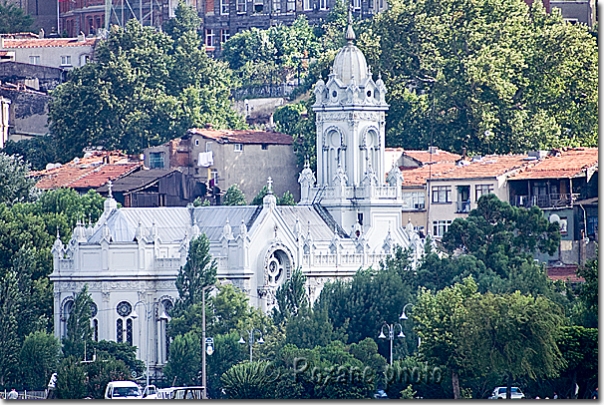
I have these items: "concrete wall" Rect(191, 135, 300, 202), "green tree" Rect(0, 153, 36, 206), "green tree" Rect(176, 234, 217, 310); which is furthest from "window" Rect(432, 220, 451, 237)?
"green tree" Rect(176, 234, 217, 310)

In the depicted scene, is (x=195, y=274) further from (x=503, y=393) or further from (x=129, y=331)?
(x=503, y=393)

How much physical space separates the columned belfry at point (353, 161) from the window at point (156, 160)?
20.2 meters

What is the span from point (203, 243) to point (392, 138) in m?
34.2

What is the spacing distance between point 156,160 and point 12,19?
3591 cm

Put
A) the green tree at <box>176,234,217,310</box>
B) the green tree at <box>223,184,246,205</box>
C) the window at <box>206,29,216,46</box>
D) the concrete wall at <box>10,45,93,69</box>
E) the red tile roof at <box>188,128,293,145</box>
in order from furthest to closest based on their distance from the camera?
1. the window at <box>206,29,216,46</box>
2. the concrete wall at <box>10,45,93,69</box>
3. the red tile roof at <box>188,128,293,145</box>
4. the green tree at <box>223,184,246,205</box>
5. the green tree at <box>176,234,217,310</box>

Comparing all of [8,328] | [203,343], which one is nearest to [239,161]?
[8,328]

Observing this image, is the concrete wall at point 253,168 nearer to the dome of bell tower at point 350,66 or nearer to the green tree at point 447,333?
the dome of bell tower at point 350,66

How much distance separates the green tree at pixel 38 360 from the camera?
107 m

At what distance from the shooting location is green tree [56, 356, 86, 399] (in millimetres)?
99500

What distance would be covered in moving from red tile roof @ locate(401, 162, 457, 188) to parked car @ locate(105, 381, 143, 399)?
37.2m

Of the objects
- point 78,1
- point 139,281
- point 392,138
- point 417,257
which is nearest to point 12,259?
point 139,281

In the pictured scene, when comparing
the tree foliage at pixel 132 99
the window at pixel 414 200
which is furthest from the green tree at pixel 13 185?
the tree foliage at pixel 132 99

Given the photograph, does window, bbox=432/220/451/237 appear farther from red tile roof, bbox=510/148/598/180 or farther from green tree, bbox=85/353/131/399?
green tree, bbox=85/353/131/399

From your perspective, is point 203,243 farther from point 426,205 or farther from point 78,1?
point 78,1
